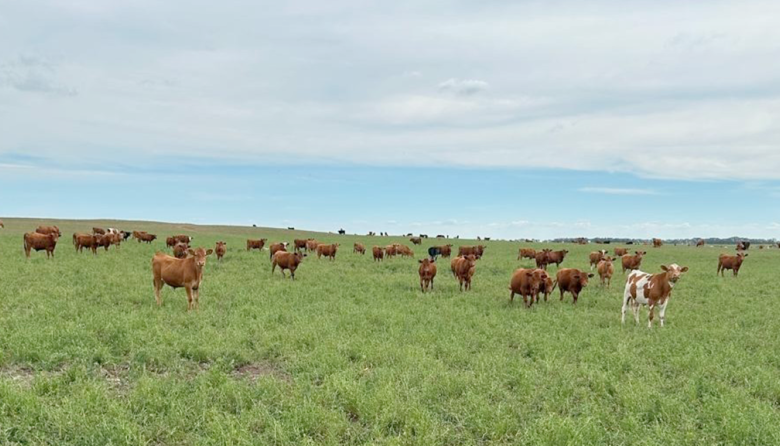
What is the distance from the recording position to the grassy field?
23.0 feet

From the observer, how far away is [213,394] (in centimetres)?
807

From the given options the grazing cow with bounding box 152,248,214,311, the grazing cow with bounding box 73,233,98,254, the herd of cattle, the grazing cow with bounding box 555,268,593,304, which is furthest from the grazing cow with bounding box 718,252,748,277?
the grazing cow with bounding box 73,233,98,254

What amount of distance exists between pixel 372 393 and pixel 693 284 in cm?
2283

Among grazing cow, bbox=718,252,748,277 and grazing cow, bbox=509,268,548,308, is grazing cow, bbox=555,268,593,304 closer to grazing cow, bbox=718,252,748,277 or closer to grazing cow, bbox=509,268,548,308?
grazing cow, bbox=509,268,548,308

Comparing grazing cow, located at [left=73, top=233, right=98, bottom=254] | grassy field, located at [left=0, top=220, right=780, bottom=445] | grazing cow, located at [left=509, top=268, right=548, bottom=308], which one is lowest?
grassy field, located at [left=0, top=220, right=780, bottom=445]

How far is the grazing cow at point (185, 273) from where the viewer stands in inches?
569

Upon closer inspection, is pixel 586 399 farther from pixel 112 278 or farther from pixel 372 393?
pixel 112 278

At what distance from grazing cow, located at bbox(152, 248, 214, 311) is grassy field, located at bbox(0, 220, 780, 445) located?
0.69 meters

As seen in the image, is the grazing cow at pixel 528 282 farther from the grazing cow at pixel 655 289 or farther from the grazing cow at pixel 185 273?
the grazing cow at pixel 185 273

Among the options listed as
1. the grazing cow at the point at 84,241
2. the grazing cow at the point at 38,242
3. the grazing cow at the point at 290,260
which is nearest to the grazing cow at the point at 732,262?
Result: the grazing cow at the point at 290,260

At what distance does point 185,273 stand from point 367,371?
768 cm

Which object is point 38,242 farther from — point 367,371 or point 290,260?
point 367,371

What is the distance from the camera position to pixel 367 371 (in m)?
9.35

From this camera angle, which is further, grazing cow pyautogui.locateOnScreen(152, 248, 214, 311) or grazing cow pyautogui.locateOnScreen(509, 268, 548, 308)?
grazing cow pyautogui.locateOnScreen(509, 268, 548, 308)
